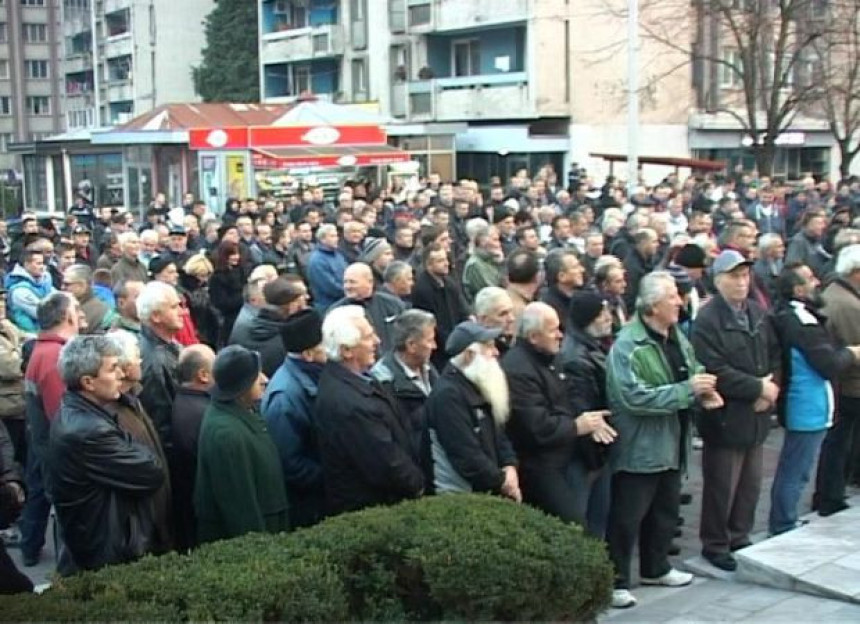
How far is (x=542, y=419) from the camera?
6305 millimetres

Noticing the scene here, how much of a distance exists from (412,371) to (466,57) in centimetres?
3767

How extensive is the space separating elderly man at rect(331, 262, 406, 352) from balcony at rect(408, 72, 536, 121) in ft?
97.9

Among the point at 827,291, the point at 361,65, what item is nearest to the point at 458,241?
the point at 827,291

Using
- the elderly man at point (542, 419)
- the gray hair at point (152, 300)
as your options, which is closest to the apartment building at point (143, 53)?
the gray hair at point (152, 300)

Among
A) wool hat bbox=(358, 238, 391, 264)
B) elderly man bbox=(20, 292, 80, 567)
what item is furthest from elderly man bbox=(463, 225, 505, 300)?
elderly man bbox=(20, 292, 80, 567)

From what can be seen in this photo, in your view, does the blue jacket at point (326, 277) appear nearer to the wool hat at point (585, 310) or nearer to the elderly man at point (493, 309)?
the wool hat at point (585, 310)

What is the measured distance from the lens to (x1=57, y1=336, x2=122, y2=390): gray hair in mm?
5418

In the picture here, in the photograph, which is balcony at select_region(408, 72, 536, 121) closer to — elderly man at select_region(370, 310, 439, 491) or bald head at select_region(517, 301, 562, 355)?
bald head at select_region(517, 301, 562, 355)

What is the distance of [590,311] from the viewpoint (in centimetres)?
695

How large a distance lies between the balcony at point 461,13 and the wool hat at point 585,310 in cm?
3242

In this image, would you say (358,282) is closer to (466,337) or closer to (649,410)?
(466,337)

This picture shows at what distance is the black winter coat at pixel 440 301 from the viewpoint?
33.9 ft

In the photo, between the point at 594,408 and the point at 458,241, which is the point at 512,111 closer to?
the point at 458,241

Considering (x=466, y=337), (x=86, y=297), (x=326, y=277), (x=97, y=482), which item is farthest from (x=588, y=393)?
(x=326, y=277)
